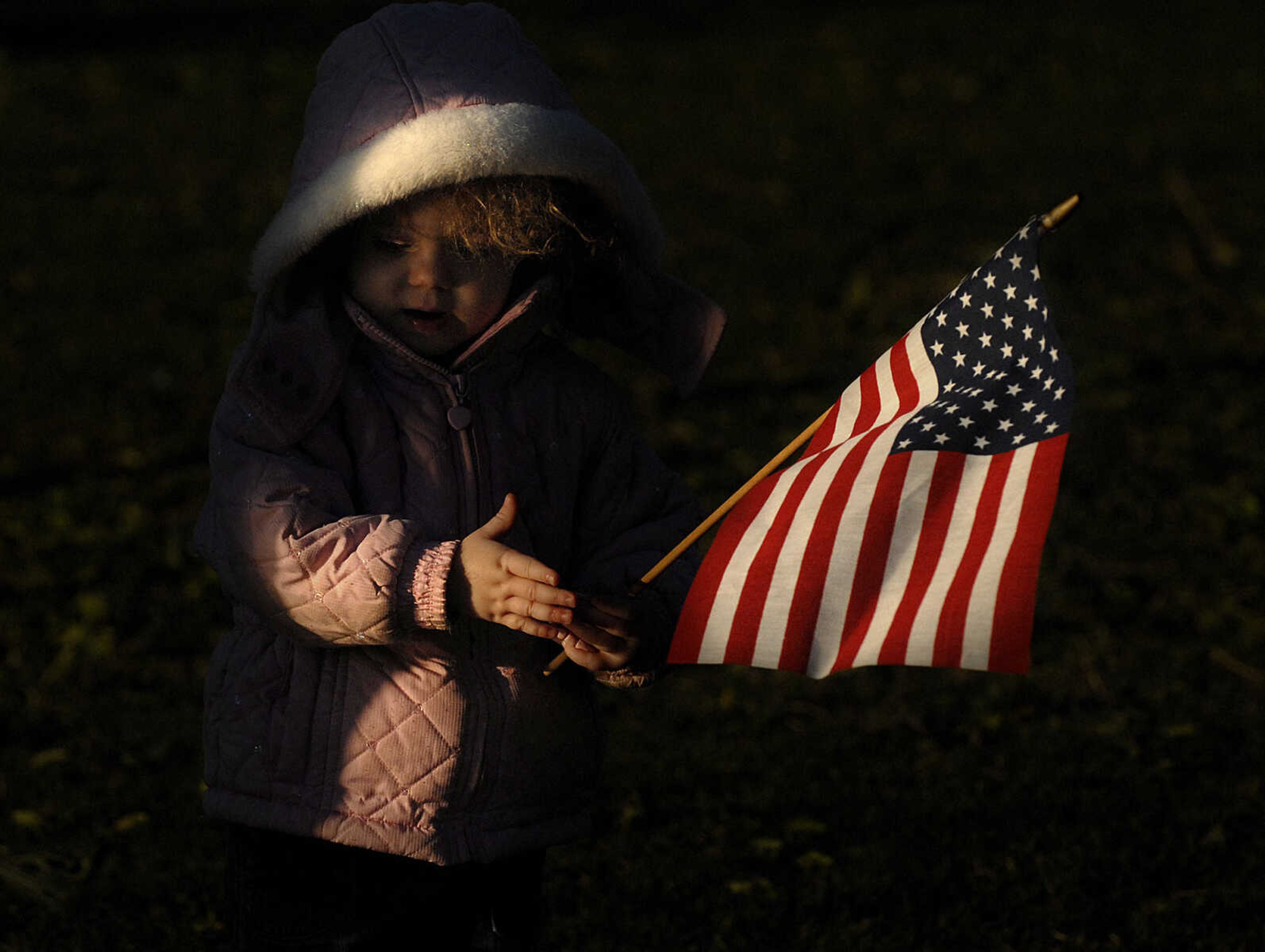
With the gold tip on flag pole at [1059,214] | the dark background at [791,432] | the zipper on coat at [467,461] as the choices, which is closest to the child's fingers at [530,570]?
the zipper on coat at [467,461]

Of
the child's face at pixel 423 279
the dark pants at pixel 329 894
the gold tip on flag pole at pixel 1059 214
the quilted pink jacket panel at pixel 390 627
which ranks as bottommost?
the dark pants at pixel 329 894

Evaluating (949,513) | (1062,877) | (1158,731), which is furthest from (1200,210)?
(949,513)

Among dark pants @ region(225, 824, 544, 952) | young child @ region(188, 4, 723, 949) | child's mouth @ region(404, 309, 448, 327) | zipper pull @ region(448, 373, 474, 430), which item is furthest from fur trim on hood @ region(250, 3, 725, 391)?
dark pants @ region(225, 824, 544, 952)

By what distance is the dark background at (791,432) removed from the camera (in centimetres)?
387

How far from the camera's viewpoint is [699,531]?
8.00 feet

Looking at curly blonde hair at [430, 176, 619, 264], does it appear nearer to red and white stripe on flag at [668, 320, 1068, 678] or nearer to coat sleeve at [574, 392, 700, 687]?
coat sleeve at [574, 392, 700, 687]

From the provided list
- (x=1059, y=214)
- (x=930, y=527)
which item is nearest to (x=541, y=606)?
(x=930, y=527)

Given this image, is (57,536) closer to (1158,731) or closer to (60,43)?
(1158,731)

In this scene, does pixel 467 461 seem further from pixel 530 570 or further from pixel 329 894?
pixel 329 894

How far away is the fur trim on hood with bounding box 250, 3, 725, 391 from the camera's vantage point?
2.32 meters

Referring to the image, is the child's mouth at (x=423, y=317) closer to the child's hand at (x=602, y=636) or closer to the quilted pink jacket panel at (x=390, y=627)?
the quilted pink jacket panel at (x=390, y=627)

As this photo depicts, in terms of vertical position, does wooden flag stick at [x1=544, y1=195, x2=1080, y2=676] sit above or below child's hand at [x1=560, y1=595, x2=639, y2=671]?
above

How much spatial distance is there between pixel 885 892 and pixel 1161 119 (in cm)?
773

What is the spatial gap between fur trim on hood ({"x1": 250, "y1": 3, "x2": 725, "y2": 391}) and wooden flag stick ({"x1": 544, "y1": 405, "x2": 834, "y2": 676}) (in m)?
0.45
